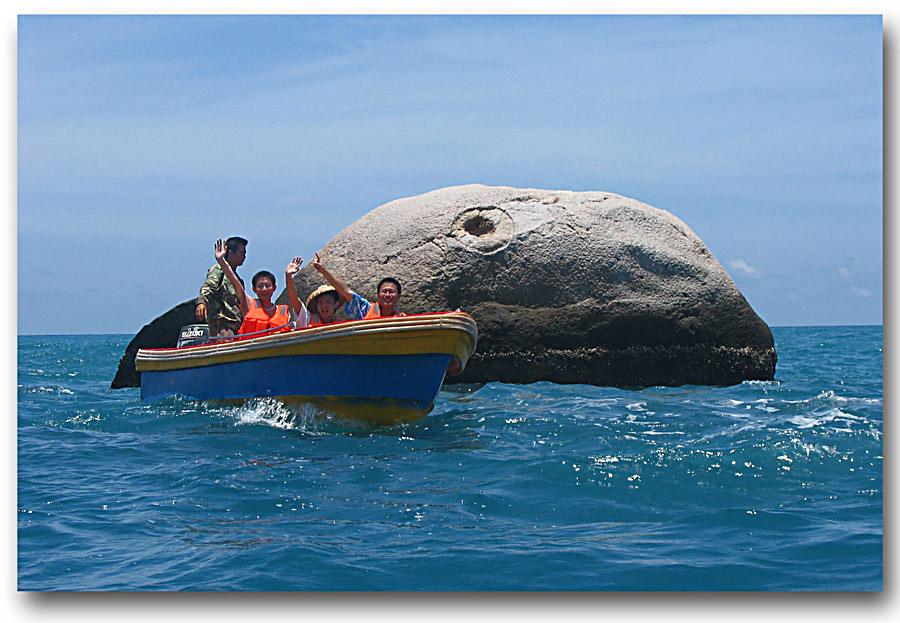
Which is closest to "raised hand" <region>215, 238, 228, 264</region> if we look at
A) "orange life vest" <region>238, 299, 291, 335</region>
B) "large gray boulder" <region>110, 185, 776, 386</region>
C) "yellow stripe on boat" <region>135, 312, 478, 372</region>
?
"orange life vest" <region>238, 299, 291, 335</region>

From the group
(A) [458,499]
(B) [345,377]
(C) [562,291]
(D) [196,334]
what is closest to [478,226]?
(C) [562,291]

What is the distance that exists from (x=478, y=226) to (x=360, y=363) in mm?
4197

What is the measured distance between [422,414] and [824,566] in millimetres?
4376

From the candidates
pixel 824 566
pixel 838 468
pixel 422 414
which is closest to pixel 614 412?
pixel 422 414

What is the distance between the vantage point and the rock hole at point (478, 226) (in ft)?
38.7

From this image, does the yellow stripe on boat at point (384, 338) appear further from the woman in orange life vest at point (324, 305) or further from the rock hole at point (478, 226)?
the rock hole at point (478, 226)

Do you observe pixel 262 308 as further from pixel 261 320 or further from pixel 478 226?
pixel 478 226

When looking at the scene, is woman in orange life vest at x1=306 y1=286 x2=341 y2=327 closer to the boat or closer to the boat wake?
the boat

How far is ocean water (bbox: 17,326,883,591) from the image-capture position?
4500 millimetres

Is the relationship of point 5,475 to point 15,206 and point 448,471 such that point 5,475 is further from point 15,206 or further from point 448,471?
point 448,471

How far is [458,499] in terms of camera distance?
5824 millimetres

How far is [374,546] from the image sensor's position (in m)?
4.86

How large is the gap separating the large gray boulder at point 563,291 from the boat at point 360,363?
2.98m

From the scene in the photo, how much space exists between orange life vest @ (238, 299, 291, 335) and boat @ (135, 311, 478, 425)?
35cm
